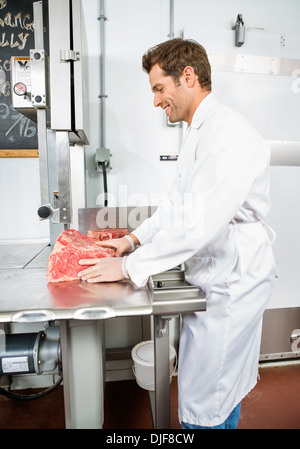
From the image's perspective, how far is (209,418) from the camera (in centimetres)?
112

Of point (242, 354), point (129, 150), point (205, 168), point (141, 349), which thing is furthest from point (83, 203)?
point (242, 354)

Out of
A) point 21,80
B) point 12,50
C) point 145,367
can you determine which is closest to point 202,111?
point 21,80

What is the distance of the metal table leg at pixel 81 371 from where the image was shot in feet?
3.50

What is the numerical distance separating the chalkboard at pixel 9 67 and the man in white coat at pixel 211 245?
1.28 metres

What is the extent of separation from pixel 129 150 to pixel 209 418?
182 centimetres

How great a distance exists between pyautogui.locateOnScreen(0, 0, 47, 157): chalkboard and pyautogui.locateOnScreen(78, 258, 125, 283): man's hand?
4.64 feet

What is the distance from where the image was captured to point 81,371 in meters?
1.09

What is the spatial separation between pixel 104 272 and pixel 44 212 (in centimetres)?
44

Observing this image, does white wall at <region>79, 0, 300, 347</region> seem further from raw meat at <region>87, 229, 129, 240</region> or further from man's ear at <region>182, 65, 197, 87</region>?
man's ear at <region>182, 65, 197, 87</region>

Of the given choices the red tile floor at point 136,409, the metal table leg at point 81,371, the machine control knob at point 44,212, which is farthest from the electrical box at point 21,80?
the red tile floor at point 136,409

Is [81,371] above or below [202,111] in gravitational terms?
below

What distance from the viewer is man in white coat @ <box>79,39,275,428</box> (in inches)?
36.6

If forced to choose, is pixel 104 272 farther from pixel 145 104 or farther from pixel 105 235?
pixel 145 104
